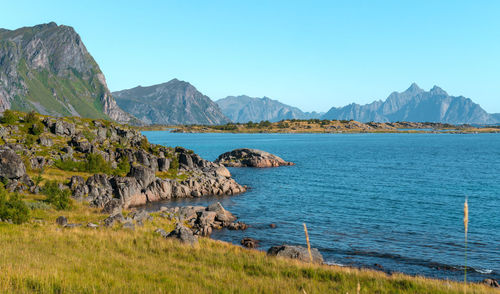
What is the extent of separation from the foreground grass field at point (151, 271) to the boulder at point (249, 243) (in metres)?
13.2

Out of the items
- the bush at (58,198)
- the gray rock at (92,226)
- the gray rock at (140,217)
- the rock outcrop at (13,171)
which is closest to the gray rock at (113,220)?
the gray rock at (92,226)

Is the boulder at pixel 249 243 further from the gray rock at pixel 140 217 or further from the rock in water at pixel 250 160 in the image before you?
the rock in water at pixel 250 160

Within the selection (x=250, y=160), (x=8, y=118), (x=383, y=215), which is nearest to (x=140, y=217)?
(x=383, y=215)

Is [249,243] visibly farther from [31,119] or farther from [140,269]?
[31,119]

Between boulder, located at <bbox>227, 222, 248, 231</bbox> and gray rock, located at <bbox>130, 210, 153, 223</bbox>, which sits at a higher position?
gray rock, located at <bbox>130, 210, 153, 223</bbox>

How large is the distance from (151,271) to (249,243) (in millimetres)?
21179

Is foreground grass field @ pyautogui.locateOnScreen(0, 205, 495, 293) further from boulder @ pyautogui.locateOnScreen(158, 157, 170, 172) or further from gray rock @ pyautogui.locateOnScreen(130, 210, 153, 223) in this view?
boulder @ pyautogui.locateOnScreen(158, 157, 170, 172)

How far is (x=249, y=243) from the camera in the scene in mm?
36250

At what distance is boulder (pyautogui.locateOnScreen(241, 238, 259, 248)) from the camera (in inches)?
1412

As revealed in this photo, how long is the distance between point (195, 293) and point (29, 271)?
21.5 feet

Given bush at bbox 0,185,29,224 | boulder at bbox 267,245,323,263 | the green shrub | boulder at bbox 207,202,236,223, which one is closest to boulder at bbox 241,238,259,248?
boulder at bbox 207,202,236,223

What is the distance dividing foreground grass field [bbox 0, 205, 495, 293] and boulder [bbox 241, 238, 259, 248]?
1318 centimetres

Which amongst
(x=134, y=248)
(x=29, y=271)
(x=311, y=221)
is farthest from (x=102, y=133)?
(x=29, y=271)

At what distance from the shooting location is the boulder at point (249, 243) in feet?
118
